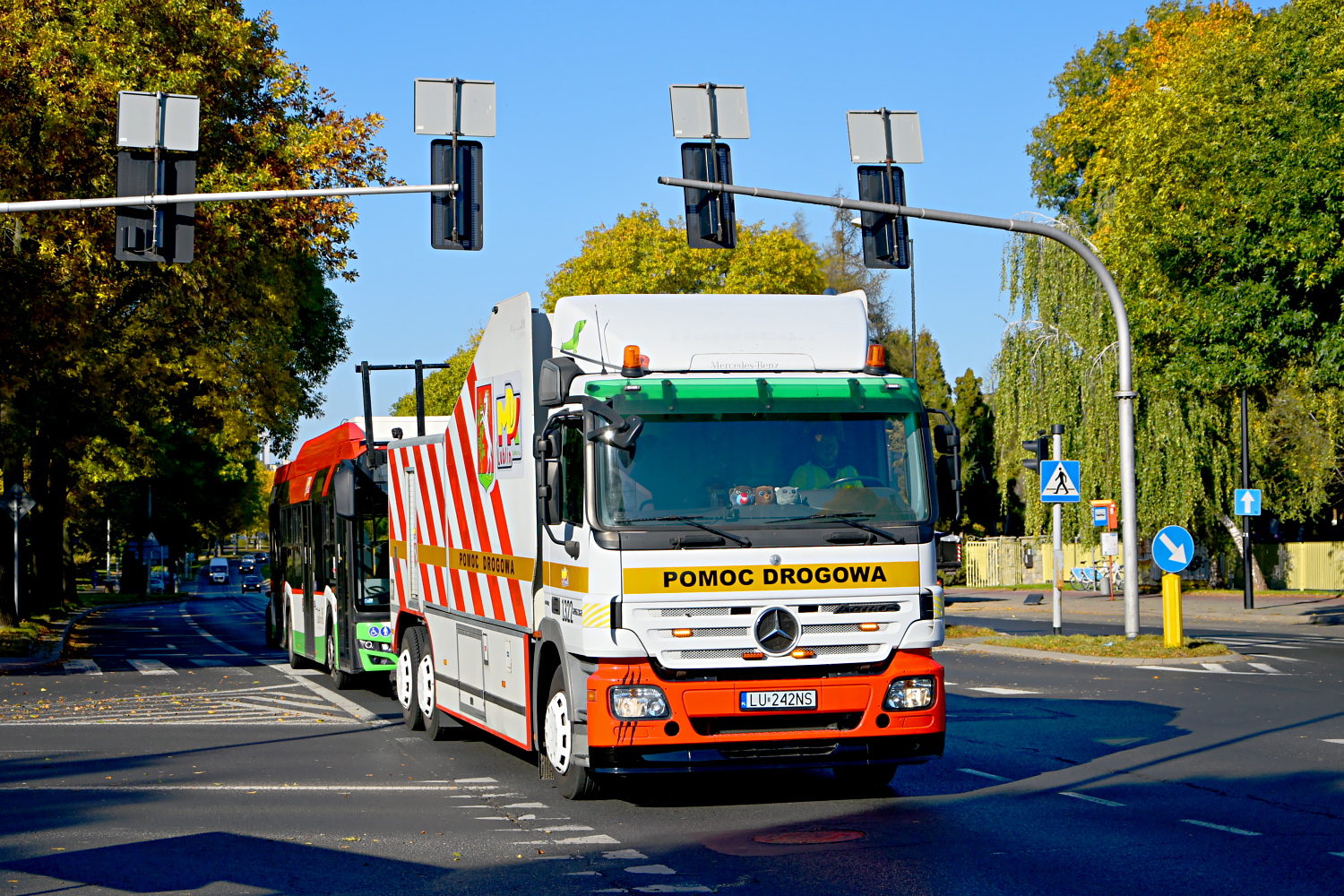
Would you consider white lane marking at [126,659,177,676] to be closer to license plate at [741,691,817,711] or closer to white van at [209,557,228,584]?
license plate at [741,691,817,711]

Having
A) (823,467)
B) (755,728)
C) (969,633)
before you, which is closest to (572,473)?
(823,467)

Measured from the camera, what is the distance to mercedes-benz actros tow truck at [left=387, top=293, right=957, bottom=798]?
376 inches

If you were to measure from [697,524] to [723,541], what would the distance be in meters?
0.20

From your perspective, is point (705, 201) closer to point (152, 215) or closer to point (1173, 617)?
point (152, 215)

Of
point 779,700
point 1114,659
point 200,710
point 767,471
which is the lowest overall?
point 200,710

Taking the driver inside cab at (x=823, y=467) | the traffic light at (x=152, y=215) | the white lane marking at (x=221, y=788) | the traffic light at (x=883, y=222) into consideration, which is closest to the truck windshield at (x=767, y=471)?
the driver inside cab at (x=823, y=467)

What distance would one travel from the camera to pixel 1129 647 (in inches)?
867

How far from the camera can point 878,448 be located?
10094 mm

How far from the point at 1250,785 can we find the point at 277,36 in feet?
80.7

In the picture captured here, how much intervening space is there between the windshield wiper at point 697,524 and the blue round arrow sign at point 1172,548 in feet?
44.9

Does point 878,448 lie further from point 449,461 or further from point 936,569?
point 449,461

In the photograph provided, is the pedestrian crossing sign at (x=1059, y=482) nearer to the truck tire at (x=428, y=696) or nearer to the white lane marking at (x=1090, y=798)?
the truck tire at (x=428, y=696)

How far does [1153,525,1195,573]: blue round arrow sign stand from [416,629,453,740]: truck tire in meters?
11.5

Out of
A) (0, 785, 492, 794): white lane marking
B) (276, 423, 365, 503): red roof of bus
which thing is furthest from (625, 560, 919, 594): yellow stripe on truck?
(276, 423, 365, 503): red roof of bus
